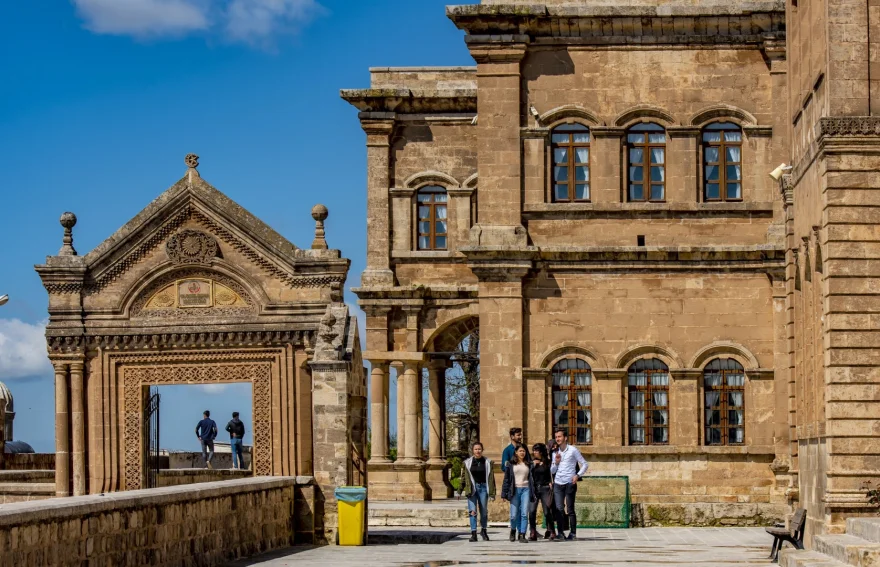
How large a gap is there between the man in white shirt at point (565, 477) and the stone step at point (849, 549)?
5.40 meters

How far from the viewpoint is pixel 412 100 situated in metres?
37.9

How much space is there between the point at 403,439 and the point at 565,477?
13.5 meters

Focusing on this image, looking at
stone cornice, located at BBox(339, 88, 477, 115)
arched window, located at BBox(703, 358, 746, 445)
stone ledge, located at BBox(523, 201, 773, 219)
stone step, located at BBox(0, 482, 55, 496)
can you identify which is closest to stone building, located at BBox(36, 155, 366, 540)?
stone step, located at BBox(0, 482, 55, 496)

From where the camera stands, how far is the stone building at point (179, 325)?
37562 mm

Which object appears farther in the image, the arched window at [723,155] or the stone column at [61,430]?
the stone column at [61,430]

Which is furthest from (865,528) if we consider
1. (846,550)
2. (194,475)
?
(194,475)

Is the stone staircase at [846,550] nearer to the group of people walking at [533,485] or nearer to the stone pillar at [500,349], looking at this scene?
the group of people walking at [533,485]

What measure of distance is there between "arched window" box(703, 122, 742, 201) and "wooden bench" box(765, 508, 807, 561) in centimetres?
1110

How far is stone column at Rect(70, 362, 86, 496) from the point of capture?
1496 inches

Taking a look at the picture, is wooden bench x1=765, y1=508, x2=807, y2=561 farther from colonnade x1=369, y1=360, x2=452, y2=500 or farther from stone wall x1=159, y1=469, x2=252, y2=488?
stone wall x1=159, y1=469, x2=252, y2=488

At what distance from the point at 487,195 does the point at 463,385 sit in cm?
2611

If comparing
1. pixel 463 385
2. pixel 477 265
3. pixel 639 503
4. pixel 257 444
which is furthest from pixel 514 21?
pixel 463 385

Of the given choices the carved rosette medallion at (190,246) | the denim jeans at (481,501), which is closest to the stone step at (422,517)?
the denim jeans at (481,501)

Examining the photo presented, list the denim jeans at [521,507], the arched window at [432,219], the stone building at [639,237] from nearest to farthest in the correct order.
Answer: the denim jeans at [521,507]
the stone building at [639,237]
the arched window at [432,219]
